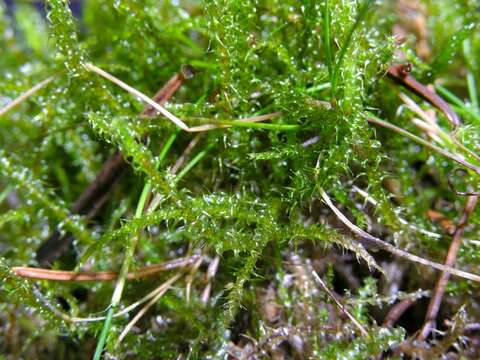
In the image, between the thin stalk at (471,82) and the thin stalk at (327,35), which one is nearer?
the thin stalk at (327,35)

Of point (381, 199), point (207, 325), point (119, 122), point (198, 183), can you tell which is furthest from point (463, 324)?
point (119, 122)

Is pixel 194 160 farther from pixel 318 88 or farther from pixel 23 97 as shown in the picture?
pixel 23 97

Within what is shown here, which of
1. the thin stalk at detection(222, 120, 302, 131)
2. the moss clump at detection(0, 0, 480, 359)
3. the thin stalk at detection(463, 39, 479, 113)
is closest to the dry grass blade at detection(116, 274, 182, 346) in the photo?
the moss clump at detection(0, 0, 480, 359)

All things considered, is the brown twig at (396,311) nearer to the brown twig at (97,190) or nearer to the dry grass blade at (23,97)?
the brown twig at (97,190)

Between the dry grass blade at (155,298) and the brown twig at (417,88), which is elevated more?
the brown twig at (417,88)

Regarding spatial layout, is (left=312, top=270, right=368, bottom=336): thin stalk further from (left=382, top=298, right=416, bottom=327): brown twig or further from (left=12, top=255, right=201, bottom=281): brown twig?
(left=12, top=255, right=201, bottom=281): brown twig

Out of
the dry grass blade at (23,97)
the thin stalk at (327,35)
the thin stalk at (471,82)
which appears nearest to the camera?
the thin stalk at (327,35)

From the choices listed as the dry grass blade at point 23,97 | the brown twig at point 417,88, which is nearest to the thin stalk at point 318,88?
the brown twig at point 417,88

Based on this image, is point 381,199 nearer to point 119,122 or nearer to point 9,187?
point 119,122

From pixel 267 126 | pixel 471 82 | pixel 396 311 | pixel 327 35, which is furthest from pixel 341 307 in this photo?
pixel 471 82
